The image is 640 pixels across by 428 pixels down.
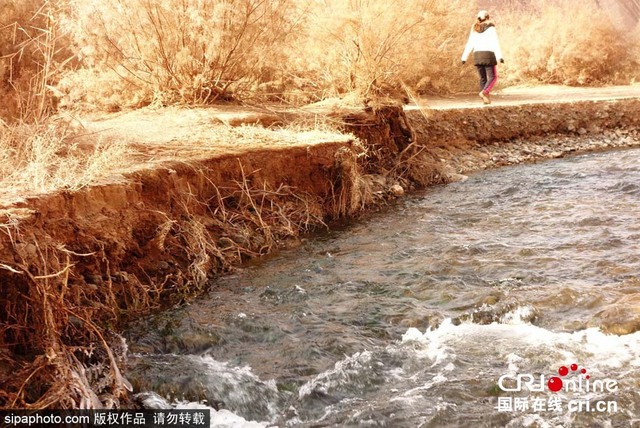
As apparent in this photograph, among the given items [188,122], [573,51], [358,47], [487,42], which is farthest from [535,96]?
[188,122]

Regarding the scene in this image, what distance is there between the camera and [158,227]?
6.39 m

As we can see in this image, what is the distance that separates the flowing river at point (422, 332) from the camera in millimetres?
4336

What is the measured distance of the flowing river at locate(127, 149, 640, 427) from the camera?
4.34 meters

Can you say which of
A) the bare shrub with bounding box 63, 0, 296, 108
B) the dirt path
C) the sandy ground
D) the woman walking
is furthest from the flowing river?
the woman walking

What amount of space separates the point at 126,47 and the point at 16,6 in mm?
1447

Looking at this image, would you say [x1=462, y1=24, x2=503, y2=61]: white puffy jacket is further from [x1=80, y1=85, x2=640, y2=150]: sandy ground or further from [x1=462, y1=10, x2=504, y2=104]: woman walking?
[x1=80, y1=85, x2=640, y2=150]: sandy ground

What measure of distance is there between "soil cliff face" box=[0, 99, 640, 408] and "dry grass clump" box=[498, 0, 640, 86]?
18.1 ft

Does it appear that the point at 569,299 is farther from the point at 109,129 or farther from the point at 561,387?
the point at 109,129

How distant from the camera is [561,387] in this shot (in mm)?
4402

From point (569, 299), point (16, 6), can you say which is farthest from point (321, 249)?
point (16, 6)

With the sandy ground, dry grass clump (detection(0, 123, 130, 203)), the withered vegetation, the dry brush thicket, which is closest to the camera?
the withered vegetation

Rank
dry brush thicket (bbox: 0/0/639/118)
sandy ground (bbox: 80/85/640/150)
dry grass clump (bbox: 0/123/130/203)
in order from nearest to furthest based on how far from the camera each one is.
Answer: dry grass clump (bbox: 0/123/130/203) → sandy ground (bbox: 80/85/640/150) → dry brush thicket (bbox: 0/0/639/118)

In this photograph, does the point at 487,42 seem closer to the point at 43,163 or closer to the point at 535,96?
the point at 535,96

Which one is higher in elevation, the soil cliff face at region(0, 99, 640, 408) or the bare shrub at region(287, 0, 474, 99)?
the bare shrub at region(287, 0, 474, 99)
